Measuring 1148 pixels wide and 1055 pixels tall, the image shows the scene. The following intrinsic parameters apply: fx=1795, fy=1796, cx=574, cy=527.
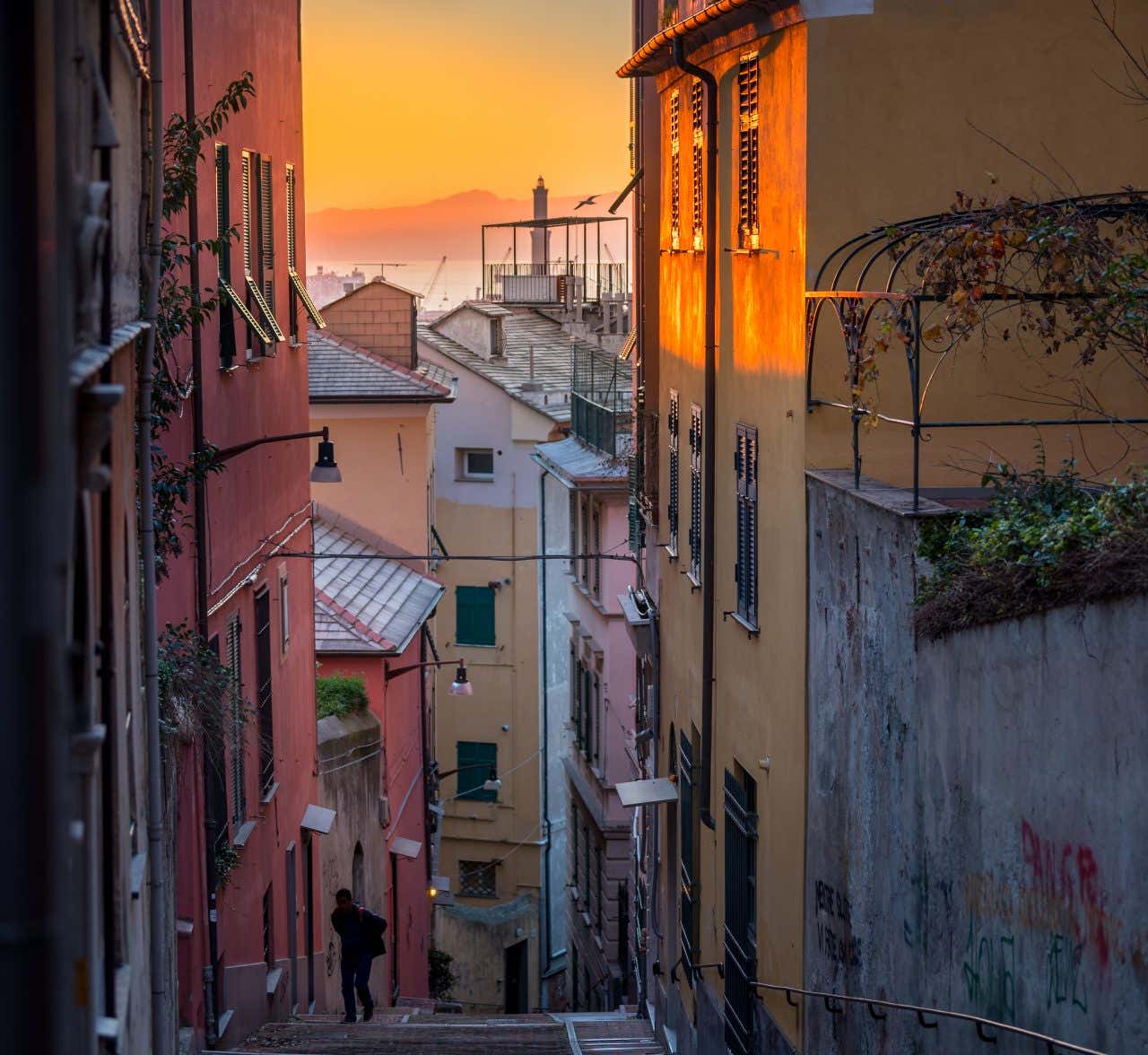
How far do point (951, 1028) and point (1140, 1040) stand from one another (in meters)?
2.23

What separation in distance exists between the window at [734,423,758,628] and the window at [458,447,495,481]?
26.4m

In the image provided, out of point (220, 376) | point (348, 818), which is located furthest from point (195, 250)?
point (348, 818)

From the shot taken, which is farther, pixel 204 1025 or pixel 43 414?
pixel 204 1025

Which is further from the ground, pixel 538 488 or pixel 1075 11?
pixel 1075 11

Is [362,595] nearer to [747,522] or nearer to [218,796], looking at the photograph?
[218,796]

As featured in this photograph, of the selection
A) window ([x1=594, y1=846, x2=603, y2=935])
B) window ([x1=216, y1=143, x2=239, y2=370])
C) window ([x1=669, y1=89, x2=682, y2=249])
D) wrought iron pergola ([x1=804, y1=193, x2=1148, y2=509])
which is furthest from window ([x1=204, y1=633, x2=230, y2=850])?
window ([x1=594, y1=846, x2=603, y2=935])

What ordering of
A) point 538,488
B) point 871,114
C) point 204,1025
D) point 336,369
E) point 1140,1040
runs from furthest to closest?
point 538,488
point 336,369
point 204,1025
point 871,114
point 1140,1040

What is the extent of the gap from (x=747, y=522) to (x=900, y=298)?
4620 mm

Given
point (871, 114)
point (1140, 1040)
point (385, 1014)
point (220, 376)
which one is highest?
point (871, 114)

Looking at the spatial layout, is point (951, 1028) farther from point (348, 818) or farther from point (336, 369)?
point (336, 369)

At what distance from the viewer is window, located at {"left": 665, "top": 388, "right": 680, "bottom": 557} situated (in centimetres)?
1817

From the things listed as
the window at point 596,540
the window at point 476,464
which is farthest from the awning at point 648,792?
the window at point 476,464

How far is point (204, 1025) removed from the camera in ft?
48.7

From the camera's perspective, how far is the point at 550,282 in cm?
5434
